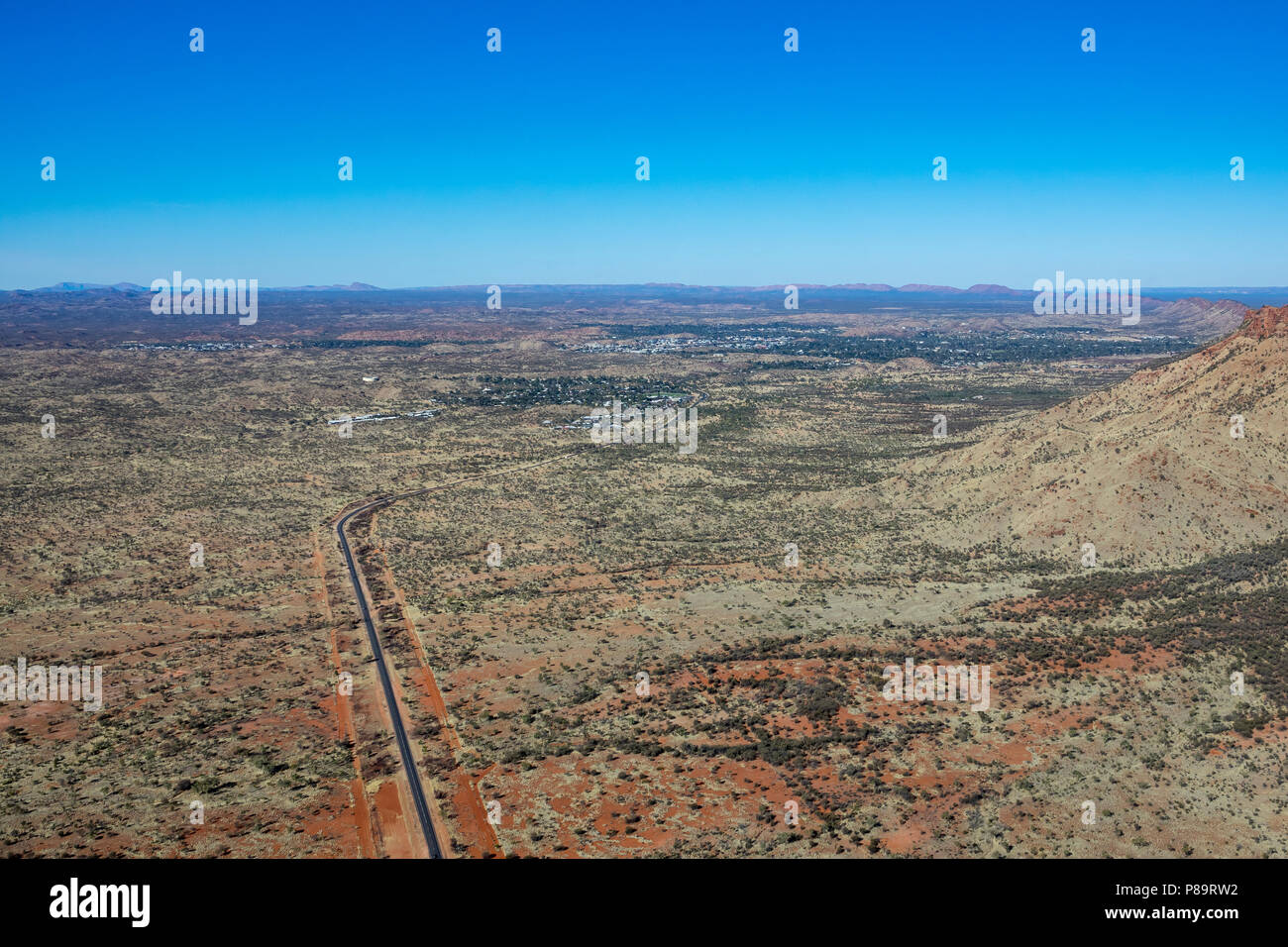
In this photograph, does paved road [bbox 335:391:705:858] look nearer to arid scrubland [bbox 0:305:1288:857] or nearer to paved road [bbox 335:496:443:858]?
paved road [bbox 335:496:443:858]

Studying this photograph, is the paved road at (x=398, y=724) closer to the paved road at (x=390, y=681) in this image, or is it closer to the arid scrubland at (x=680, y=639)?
the paved road at (x=390, y=681)

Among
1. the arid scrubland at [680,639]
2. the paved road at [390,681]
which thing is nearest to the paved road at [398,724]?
the paved road at [390,681]

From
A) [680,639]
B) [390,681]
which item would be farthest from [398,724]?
[680,639]

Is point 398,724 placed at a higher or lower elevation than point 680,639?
lower

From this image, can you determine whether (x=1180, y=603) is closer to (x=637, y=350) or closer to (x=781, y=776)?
(x=781, y=776)

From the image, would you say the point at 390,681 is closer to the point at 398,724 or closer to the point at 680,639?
the point at 398,724

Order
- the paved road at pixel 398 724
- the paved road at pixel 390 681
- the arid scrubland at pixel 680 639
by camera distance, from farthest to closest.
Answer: the paved road at pixel 390 681 < the arid scrubland at pixel 680 639 < the paved road at pixel 398 724

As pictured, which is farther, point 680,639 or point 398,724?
point 680,639

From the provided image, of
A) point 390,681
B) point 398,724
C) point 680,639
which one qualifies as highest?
point 680,639
